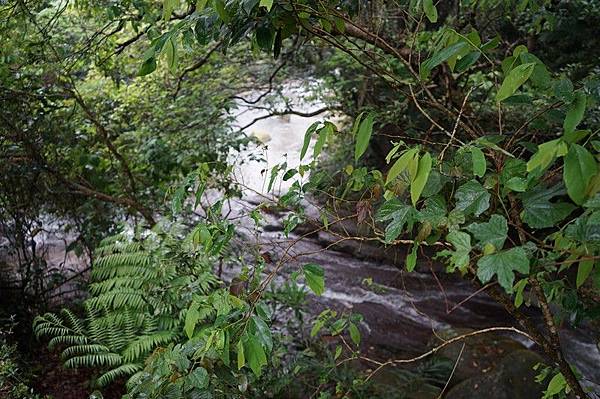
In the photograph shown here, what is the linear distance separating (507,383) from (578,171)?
362 centimetres

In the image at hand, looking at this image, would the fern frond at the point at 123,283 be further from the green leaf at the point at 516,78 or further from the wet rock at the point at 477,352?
the green leaf at the point at 516,78

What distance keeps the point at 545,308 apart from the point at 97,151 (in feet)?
14.3

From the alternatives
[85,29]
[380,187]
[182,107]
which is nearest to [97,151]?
[182,107]

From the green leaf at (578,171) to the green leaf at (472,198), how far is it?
237 mm

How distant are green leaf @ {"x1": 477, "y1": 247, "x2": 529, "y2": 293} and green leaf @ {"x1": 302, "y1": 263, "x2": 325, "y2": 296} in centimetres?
49

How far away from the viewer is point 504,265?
0.84 metres

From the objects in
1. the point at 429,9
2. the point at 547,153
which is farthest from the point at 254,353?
the point at 429,9

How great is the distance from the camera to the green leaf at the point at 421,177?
89 centimetres

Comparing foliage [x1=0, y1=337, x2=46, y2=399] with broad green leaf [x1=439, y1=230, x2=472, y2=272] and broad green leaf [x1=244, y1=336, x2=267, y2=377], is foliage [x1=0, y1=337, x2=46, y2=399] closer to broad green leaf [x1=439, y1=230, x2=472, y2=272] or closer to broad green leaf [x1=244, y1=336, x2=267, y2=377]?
broad green leaf [x1=244, y1=336, x2=267, y2=377]

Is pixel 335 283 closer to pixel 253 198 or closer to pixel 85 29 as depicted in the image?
pixel 253 198

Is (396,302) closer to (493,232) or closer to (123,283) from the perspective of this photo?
(123,283)

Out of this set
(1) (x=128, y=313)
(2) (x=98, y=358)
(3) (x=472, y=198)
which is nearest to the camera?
(3) (x=472, y=198)

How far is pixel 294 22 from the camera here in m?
1.52

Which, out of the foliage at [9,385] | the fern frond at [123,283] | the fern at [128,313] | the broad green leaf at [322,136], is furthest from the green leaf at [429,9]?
the foliage at [9,385]
